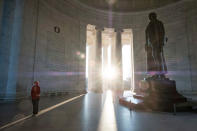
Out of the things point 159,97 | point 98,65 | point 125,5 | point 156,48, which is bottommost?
point 159,97

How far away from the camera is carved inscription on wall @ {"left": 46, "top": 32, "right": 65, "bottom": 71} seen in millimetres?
13930

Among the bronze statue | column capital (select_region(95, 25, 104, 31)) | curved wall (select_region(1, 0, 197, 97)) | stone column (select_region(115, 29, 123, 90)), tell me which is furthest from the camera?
column capital (select_region(95, 25, 104, 31))

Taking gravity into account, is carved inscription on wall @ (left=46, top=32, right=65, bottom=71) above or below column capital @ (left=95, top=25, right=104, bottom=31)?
below

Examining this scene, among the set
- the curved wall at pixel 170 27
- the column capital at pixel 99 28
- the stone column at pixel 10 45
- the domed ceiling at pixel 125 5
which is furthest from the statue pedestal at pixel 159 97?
the domed ceiling at pixel 125 5

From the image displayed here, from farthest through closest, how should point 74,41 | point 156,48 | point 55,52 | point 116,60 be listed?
point 116,60
point 74,41
point 55,52
point 156,48

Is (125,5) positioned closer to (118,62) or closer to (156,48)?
(118,62)

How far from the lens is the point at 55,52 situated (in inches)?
576

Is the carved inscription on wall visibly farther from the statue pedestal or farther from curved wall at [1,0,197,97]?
the statue pedestal

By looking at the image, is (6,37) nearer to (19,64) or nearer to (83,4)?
(19,64)

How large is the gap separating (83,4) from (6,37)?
39.8 ft

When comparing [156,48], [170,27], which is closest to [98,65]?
[170,27]

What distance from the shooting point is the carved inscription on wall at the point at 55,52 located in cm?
1393

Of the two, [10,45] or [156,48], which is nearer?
[156,48]

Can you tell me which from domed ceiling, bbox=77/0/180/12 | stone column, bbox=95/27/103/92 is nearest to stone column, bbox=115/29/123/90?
Answer: stone column, bbox=95/27/103/92
